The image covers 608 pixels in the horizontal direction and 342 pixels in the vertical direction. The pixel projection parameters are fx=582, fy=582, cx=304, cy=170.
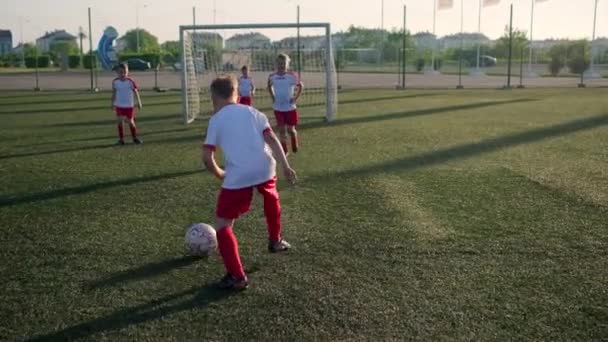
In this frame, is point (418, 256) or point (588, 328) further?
point (418, 256)

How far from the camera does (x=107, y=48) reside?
1892 inches

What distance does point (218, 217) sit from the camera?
4590mm

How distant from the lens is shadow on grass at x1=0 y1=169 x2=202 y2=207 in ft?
25.0

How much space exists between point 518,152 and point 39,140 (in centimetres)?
1052

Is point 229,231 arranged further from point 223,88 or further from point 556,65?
point 556,65

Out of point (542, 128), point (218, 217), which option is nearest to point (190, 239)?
point (218, 217)

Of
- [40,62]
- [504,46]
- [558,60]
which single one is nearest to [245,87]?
[558,60]

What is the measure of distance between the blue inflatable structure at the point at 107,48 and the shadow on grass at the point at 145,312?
43318 mm

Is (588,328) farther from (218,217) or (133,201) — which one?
(133,201)

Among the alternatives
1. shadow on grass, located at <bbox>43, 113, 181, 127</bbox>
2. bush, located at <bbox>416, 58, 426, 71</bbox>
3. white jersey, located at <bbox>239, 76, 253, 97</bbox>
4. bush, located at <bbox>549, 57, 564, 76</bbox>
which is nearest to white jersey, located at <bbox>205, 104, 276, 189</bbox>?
white jersey, located at <bbox>239, 76, 253, 97</bbox>

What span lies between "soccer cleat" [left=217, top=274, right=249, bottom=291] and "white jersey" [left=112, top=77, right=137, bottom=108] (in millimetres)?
9294

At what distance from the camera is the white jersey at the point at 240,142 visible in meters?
4.51

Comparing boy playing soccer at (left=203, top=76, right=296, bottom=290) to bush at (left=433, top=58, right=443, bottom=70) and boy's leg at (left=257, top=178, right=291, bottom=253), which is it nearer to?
boy's leg at (left=257, top=178, right=291, bottom=253)

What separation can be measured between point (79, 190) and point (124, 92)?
5215 millimetres
